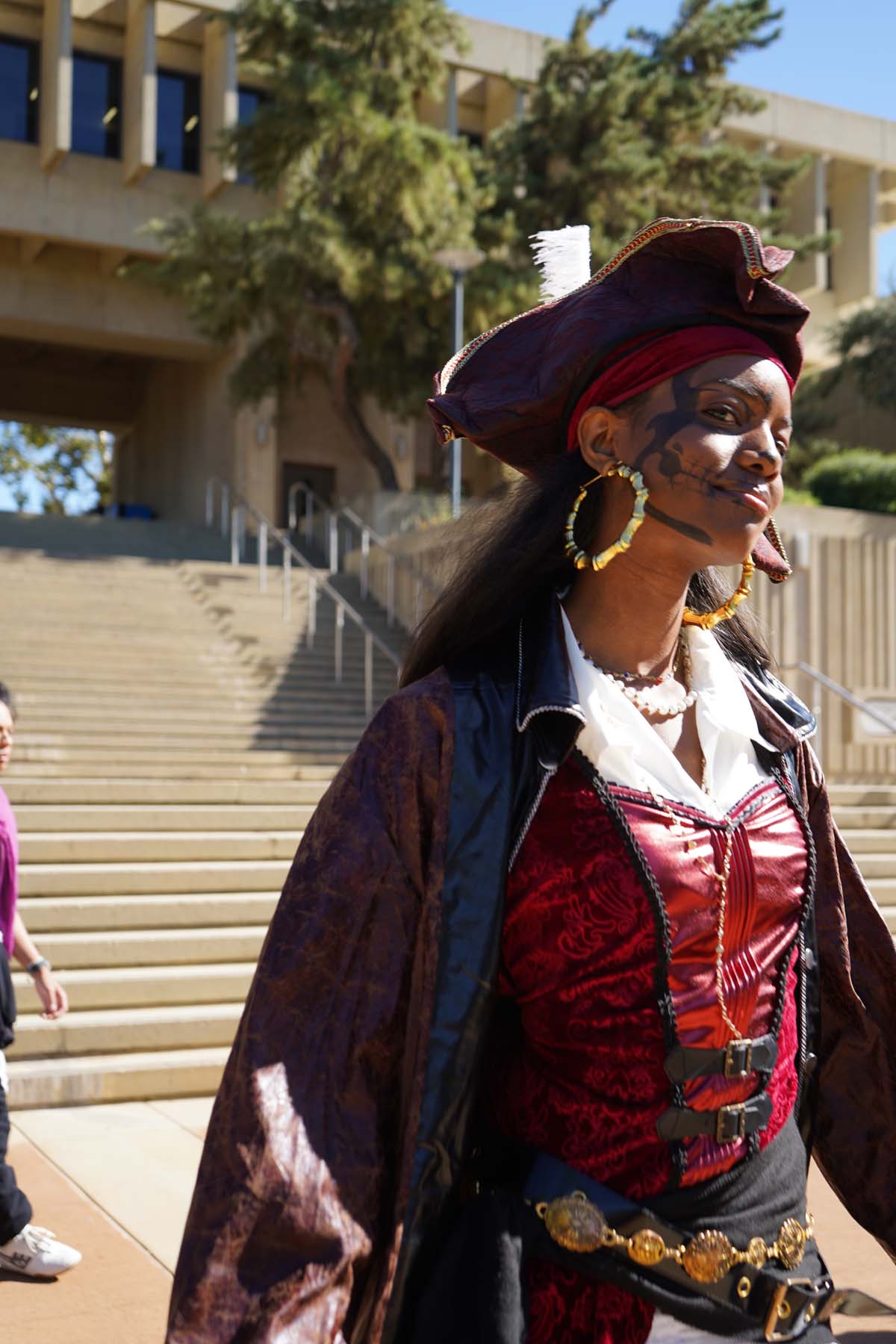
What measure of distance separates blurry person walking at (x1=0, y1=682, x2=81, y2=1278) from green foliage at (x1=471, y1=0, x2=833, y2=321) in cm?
1707

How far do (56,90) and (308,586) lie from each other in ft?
40.3

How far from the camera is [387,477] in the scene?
22438mm

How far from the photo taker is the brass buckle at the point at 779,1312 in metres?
1.49

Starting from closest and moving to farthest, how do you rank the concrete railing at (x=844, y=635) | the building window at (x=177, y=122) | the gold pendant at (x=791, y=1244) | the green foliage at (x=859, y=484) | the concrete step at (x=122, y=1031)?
the gold pendant at (x=791, y=1244) < the concrete step at (x=122, y=1031) < the concrete railing at (x=844, y=635) < the green foliage at (x=859, y=484) < the building window at (x=177, y=122)

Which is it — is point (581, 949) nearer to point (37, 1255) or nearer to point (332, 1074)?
point (332, 1074)

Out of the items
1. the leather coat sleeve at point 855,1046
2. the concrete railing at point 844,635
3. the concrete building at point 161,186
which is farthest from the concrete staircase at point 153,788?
the concrete building at point 161,186

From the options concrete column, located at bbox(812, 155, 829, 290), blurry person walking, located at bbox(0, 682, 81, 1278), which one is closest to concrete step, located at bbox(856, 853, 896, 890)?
blurry person walking, located at bbox(0, 682, 81, 1278)

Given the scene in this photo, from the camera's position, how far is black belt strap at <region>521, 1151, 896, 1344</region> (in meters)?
1.43

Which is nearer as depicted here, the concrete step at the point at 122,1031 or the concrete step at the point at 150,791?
the concrete step at the point at 122,1031

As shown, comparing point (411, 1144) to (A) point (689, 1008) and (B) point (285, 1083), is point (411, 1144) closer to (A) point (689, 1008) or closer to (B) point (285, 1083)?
(B) point (285, 1083)

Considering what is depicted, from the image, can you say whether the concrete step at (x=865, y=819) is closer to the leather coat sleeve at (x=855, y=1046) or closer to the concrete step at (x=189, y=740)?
the concrete step at (x=189, y=740)

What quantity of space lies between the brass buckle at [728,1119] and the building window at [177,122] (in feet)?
89.3

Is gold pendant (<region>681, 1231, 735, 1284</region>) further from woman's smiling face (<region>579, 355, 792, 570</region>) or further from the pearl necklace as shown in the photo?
woman's smiling face (<region>579, 355, 792, 570</region>)

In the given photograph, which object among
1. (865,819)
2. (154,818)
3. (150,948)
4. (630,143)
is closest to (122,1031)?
(150,948)
